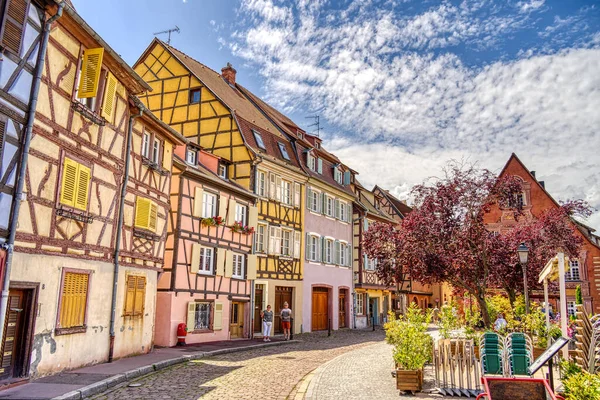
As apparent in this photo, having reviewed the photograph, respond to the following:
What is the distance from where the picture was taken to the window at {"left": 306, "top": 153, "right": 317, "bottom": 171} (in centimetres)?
2971

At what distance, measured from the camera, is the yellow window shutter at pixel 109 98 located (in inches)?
498

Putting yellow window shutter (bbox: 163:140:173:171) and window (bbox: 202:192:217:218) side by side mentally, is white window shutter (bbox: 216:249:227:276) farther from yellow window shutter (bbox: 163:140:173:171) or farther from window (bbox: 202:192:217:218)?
yellow window shutter (bbox: 163:140:173:171)

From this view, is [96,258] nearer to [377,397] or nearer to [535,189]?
[377,397]

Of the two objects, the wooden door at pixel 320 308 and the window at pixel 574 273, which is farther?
the window at pixel 574 273

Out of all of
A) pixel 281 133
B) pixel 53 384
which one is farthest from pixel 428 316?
pixel 281 133

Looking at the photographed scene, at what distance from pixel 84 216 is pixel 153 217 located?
3.86 m

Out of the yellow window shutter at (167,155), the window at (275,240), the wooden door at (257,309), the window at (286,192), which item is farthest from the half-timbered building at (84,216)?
the window at (286,192)

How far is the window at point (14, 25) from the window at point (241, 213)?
1327 cm

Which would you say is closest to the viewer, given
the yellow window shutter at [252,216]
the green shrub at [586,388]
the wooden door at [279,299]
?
the green shrub at [586,388]

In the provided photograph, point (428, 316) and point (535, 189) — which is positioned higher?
point (535, 189)

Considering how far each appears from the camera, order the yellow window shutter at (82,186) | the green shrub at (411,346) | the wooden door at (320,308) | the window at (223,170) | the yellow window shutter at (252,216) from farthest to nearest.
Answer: the wooden door at (320,308), the window at (223,170), the yellow window shutter at (252,216), the yellow window shutter at (82,186), the green shrub at (411,346)

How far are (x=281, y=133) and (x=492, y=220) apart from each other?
21666mm

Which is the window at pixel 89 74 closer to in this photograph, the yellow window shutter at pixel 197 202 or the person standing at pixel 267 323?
the yellow window shutter at pixel 197 202

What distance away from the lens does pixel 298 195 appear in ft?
90.5
